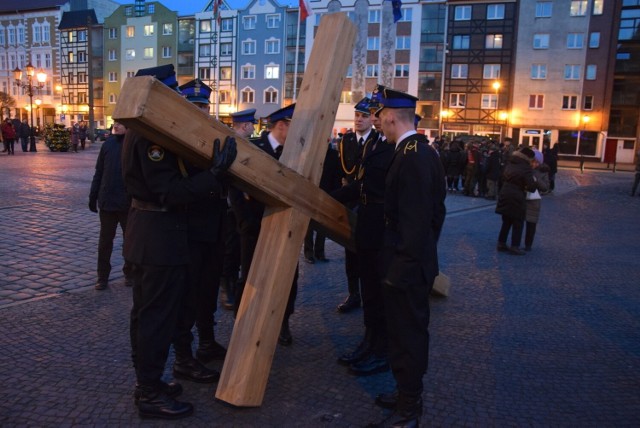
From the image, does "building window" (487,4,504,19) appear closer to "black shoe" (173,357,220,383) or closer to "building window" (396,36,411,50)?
"building window" (396,36,411,50)

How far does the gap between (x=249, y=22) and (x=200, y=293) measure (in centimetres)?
5666

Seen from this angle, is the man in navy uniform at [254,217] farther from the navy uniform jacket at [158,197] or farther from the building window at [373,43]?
the building window at [373,43]

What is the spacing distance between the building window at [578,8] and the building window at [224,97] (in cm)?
3482

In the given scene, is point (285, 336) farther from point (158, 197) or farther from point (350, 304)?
point (158, 197)

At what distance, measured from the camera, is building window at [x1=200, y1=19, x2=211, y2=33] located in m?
57.9

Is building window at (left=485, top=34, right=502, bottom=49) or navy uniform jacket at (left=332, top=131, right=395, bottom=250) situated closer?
navy uniform jacket at (left=332, top=131, right=395, bottom=250)

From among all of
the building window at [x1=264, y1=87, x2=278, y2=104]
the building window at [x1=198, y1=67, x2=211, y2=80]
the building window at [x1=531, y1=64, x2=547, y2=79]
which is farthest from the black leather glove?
the building window at [x1=198, y1=67, x2=211, y2=80]

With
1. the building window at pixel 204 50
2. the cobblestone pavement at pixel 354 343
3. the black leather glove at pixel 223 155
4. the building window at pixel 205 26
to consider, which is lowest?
the cobblestone pavement at pixel 354 343

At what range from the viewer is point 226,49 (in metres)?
57.4

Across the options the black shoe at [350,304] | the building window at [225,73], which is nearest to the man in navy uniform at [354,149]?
the black shoe at [350,304]

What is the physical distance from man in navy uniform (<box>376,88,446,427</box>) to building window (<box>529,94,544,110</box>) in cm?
4833

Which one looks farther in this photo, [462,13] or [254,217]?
[462,13]

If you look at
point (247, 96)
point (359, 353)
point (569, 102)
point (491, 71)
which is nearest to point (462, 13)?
point (491, 71)

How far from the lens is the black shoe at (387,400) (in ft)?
11.3
